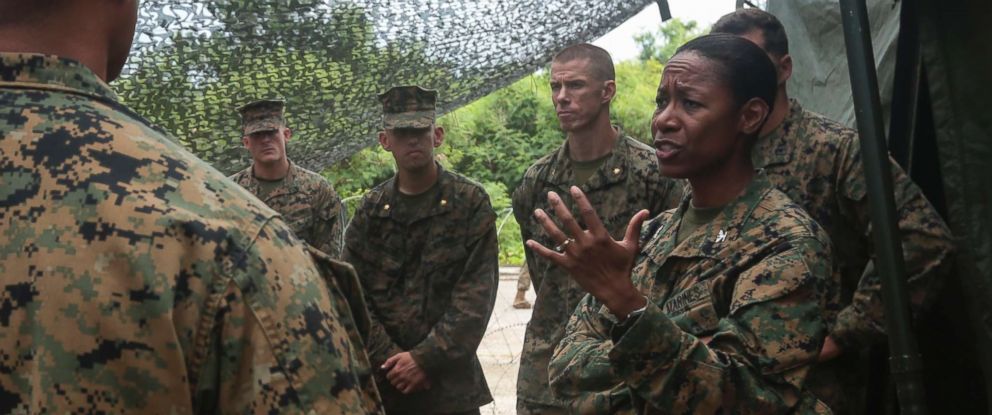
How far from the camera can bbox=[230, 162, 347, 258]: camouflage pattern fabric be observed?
6117mm

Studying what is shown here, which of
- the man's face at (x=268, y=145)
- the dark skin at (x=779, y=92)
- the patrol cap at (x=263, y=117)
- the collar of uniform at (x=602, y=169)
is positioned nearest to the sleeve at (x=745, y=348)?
the dark skin at (x=779, y=92)

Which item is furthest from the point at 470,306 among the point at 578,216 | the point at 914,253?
the point at 914,253

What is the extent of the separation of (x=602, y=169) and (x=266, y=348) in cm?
338

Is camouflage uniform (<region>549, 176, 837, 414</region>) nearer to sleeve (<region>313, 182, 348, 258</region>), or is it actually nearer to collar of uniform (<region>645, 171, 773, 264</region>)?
collar of uniform (<region>645, 171, 773, 264</region>)

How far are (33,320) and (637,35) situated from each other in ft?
102

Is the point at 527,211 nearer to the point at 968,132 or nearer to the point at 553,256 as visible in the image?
the point at 968,132

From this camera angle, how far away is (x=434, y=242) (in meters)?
4.73

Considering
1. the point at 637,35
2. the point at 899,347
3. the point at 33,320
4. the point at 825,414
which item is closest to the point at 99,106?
the point at 33,320

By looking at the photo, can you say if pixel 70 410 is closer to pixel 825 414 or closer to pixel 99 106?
pixel 99 106

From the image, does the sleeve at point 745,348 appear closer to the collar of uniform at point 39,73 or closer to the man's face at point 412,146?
the collar of uniform at point 39,73

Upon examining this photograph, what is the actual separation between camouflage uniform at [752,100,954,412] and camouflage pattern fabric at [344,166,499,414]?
1.73 m

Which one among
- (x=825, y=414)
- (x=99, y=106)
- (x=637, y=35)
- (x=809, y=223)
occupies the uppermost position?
(x=637, y=35)

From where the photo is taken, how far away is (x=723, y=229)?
8.04 ft

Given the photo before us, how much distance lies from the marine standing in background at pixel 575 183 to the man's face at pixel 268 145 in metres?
1.92
